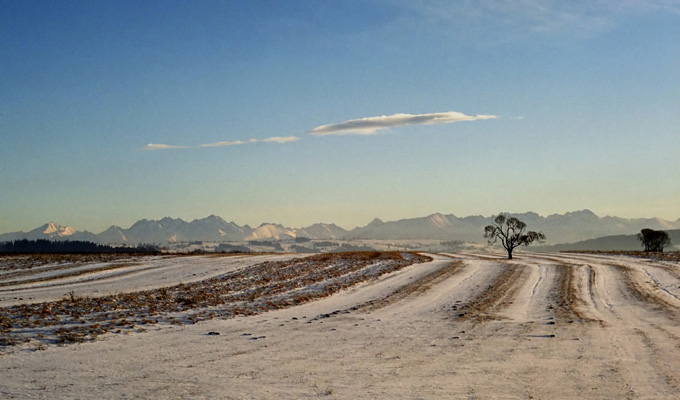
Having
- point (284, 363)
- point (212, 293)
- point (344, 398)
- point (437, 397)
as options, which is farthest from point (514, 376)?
point (212, 293)

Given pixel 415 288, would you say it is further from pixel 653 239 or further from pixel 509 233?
pixel 653 239

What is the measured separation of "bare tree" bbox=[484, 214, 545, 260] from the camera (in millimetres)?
69250

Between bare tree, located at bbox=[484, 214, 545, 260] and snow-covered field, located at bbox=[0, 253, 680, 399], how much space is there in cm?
3877

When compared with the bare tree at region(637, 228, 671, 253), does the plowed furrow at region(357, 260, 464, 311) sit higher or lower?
lower

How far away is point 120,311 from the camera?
23.3 m

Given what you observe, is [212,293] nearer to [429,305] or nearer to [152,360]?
[429,305]

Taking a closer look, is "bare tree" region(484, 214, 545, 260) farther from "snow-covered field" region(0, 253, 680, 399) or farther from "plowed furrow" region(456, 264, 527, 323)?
"snow-covered field" region(0, 253, 680, 399)

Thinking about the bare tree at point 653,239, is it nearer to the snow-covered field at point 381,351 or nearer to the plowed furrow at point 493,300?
the plowed furrow at point 493,300

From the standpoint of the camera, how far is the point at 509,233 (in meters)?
71.1

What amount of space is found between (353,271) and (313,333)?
2804cm

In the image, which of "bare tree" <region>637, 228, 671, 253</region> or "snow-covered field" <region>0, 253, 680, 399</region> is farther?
"bare tree" <region>637, 228, 671, 253</region>

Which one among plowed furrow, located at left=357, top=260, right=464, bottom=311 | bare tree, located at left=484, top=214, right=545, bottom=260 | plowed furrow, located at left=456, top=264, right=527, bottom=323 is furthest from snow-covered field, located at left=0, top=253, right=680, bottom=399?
bare tree, located at left=484, top=214, right=545, bottom=260

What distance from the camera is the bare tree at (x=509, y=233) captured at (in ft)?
227

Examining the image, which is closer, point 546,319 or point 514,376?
point 514,376
